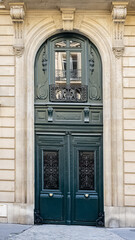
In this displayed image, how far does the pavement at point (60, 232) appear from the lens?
7879 millimetres

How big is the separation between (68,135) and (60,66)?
217 cm

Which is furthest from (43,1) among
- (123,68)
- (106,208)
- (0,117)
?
(106,208)

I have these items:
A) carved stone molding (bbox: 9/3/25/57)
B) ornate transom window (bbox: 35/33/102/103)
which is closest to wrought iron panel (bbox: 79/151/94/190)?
ornate transom window (bbox: 35/33/102/103)

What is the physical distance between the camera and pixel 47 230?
8.51m

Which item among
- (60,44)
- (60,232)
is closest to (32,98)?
(60,44)

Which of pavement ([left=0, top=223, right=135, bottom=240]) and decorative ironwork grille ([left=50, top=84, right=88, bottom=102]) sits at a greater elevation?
decorative ironwork grille ([left=50, top=84, right=88, bottom=102])

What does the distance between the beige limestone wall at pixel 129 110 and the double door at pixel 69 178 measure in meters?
0.79

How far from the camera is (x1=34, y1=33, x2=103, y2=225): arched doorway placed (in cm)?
925

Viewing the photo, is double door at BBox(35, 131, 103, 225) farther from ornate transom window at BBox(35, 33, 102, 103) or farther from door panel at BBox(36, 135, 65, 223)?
ornate transom window at BBox(35, 33, 102, 103)

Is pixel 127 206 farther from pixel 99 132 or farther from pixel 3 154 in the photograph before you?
pixel 3 154

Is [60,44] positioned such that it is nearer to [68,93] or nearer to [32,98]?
[68,93]

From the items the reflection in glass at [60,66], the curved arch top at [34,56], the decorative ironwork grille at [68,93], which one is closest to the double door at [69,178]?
the curved arch top at [34,56]

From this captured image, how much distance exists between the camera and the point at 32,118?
363 inches

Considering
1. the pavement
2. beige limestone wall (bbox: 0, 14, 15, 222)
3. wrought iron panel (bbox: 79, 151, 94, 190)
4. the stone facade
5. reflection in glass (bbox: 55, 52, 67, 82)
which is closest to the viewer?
the pavement
